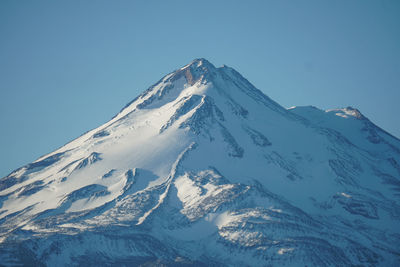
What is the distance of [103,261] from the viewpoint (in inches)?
6506

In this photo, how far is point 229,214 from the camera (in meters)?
193

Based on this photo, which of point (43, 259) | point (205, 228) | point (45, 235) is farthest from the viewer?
point (205, 228)

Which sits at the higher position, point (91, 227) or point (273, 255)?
point (91, 227)

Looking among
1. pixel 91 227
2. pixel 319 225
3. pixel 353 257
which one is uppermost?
pixel 91 227

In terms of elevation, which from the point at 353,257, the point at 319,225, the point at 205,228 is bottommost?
the point at 353,257

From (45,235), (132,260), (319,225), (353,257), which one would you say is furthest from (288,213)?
(45,235)

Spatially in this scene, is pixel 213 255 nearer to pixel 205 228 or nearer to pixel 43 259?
pixel 205 228

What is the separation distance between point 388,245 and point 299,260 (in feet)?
148

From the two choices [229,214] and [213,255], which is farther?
[229,214]

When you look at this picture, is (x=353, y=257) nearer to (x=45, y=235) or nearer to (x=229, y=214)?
(x=229, y=214)

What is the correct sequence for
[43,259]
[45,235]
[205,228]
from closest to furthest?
[43,259]
[45,235]
[205,228]

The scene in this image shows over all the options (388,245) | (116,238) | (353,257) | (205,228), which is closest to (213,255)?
(205,228)

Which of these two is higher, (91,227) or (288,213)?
(91,227)

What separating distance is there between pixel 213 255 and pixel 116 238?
94.7ft
